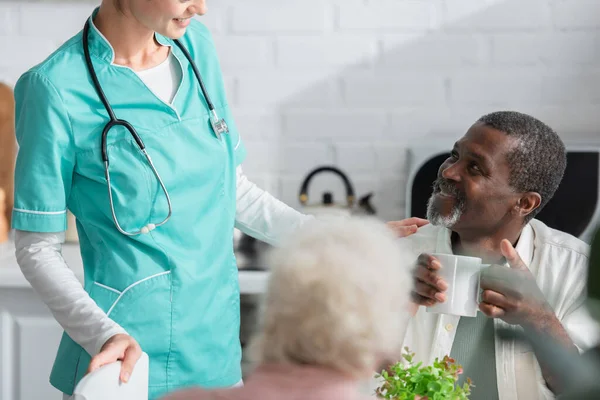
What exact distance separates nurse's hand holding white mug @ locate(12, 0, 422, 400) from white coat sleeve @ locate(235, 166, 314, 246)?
38 mm

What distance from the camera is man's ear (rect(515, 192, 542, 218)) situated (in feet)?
5.25

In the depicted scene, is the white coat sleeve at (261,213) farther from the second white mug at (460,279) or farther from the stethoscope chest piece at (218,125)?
the second white mug at (460,279)

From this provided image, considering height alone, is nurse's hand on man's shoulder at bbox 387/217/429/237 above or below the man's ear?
below

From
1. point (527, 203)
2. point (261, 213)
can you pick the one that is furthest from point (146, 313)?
point (527, 203)

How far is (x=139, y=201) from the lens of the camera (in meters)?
1.38

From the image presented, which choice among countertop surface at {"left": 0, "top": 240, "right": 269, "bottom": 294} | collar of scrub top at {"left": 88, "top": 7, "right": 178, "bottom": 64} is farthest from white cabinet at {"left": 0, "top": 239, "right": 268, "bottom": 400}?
collar of scrub top at {"left": 88, "top": 7, "right": 178, "bottom": 64}

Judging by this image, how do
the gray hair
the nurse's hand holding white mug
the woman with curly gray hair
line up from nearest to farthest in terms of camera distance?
the woman with curly gray hair → the nurse's hand holding white mug → the gray hair

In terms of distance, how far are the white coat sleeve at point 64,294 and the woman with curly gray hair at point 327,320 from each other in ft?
1.18

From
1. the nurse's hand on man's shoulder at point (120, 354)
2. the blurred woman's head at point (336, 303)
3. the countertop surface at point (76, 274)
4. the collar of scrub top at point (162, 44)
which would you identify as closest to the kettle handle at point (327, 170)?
the countertop surface at point (76, 274)

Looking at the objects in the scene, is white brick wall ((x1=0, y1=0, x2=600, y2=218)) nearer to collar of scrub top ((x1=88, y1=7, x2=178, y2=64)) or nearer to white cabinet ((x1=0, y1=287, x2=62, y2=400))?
white cabinet ((x1=0, y1=287, x2=62, y2=400))

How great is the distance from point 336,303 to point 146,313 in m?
0.62

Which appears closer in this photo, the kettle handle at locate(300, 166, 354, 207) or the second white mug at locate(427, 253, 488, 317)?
the second white mug at locate(427, 253, 488, 317)

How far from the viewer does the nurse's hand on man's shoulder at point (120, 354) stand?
1125 millimetres

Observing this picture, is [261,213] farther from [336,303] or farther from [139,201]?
[336,303]
